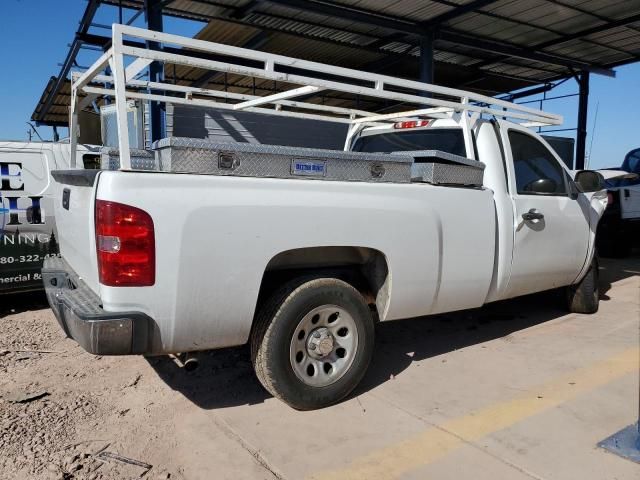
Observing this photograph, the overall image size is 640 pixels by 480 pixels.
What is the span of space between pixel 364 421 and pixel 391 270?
3.22 ft

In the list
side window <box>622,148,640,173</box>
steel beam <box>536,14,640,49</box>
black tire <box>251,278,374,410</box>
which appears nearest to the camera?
black tire <box>251,278,374,410</box>

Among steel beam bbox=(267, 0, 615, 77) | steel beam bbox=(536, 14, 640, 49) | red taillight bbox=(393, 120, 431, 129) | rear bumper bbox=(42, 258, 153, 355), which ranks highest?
steel beam bbox=(536, 14, 640, 49)

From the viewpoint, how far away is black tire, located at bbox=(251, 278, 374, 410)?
3.18 meters

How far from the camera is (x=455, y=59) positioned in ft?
45.8

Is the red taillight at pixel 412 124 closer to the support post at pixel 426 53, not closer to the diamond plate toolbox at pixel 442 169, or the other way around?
the diamond plate toolbox at pixel 442 169

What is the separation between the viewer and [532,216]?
174 inches

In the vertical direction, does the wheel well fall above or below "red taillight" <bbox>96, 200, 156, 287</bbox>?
below

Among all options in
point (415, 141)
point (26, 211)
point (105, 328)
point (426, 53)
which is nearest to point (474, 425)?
point (105, 328)

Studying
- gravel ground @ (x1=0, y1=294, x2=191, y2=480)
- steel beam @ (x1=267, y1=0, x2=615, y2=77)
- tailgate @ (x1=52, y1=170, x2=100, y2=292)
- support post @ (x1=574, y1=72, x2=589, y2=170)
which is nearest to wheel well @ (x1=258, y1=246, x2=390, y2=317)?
tailgate @ (x1=52, y1=170, x2=100, y2=292)

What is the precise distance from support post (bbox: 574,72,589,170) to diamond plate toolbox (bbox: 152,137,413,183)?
13.9 meters

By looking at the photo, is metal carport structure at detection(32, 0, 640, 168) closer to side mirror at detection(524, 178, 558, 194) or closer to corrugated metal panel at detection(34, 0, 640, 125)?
corrugated metal panel at detection(34, 0, 640, 125)

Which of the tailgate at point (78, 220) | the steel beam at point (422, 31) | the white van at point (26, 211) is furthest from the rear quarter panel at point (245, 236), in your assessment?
the steel beam at point (422, 31)

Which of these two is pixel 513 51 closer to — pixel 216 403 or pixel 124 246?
pixel 216 403

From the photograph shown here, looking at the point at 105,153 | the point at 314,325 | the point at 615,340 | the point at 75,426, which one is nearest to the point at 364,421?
the point at 314,325
